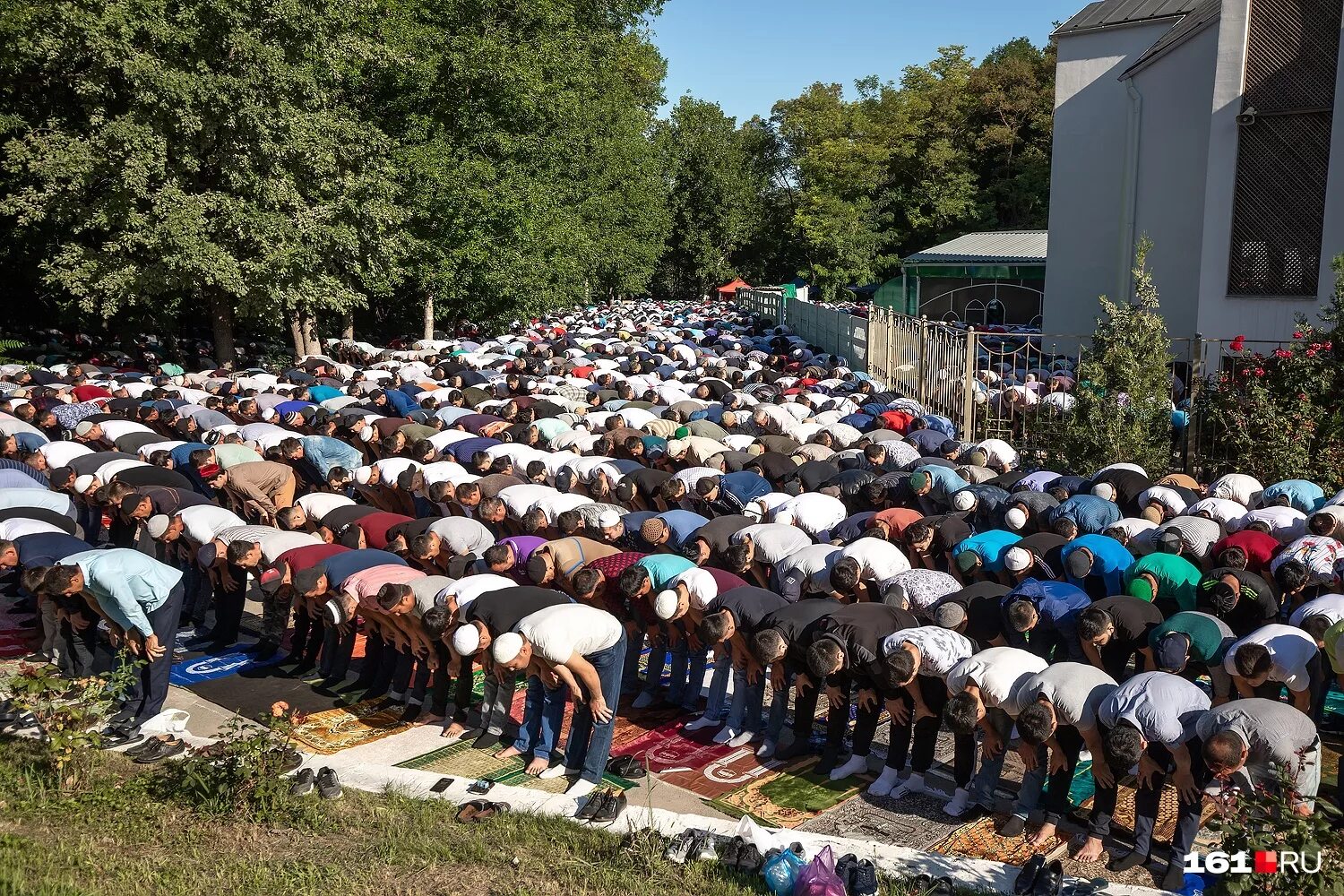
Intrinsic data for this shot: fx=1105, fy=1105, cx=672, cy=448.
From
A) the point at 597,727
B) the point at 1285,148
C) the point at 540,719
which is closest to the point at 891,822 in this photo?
the point at 597,727

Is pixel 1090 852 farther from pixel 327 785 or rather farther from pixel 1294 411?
pixel 1294 411

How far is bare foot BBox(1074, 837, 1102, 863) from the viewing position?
5516 millimetres

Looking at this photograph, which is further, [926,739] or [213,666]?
[213,666]

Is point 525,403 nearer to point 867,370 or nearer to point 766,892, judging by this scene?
point 867,370

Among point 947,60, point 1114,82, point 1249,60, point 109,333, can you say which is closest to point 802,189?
point 947,60

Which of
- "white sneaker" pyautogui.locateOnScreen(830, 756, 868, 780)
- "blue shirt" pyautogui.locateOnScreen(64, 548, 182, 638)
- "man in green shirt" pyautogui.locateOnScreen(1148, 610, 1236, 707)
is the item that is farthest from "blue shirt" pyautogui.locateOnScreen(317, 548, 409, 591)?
"man in green shirt" pyautogui.locateOnScreen(1148, 610, 1236, 707)

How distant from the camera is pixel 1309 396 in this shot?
11.4 metres

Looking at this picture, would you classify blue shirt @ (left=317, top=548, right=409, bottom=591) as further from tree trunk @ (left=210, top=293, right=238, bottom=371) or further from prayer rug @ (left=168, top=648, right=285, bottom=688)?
tree trunk @ (left=210, top=293, right=238, bottom=371)

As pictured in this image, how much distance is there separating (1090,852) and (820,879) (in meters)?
1.55

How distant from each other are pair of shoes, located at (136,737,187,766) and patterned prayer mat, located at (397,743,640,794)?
140cm

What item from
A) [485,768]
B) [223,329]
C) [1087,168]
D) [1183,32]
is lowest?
[485,768]

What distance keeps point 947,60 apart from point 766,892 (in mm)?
48825

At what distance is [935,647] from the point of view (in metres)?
6.09

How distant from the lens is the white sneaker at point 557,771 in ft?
21.9
